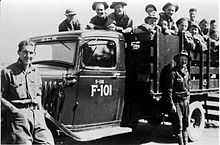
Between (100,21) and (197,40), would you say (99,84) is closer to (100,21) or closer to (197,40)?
(100,21)

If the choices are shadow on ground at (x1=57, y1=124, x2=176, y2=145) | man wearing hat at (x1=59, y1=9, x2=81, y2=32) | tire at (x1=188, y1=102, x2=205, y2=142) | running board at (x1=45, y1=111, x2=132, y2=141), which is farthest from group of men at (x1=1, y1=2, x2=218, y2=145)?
shadow on ground at (x1=57, y1=124, x2=176, y2=145)

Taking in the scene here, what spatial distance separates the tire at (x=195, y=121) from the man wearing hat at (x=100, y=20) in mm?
1984

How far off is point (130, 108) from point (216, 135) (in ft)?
6.03

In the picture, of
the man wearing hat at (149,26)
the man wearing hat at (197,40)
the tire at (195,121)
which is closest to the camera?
the man wearing hat at (149,26)

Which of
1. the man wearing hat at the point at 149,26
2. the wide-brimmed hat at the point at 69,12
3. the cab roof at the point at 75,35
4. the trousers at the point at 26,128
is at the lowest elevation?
the trousers at the point at 26,128

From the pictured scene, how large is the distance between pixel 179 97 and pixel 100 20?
1774mm

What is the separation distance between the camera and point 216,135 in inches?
248

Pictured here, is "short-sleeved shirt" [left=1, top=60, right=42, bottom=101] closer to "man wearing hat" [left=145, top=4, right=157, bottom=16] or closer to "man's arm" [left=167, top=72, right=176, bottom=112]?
"man's arm" [left=167, top=72, right=176, bottom=112]

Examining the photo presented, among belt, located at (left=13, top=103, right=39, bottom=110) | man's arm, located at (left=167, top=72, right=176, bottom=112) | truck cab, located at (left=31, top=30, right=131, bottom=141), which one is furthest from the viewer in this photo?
man's arm, located at (left=167, top=72, right=176, bottom=112)

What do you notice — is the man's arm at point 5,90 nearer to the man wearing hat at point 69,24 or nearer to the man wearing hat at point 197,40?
the man wearing hat at point 69,24

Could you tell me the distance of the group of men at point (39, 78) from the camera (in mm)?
3822

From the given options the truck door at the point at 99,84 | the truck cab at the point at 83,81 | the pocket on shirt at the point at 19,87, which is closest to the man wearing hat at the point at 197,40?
the truck cab at the point at 83,81

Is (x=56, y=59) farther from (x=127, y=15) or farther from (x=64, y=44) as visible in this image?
(x=127, y=15)

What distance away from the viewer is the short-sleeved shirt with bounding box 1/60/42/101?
3.84 meters
